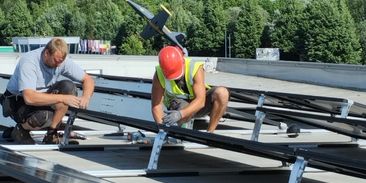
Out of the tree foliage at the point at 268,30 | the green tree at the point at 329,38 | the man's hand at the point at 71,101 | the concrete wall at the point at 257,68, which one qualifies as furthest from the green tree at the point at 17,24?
the man's hand at the point at 71,101

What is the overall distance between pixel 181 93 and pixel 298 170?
278 cm

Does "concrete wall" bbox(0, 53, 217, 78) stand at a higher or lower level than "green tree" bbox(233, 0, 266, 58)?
lower

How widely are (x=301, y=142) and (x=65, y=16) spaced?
8970cm

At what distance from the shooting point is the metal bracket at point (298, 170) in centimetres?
489

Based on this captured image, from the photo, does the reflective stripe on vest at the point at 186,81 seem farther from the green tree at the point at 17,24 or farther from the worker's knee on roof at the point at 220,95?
the green tree at the point at 17,24

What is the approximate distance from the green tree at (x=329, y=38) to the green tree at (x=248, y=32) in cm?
606

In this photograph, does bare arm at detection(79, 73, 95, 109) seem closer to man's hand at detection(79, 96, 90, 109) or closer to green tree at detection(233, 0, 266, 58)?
man's hand at detection(79, 96, 90, 109)

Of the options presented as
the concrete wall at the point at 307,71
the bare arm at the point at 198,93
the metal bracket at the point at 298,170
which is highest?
the concrete wall at the point at 307,71

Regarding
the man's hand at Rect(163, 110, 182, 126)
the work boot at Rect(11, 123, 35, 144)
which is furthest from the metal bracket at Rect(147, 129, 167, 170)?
the work boot at Rect(11, 123, 35, 144)

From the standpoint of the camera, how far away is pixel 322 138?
32.0ft

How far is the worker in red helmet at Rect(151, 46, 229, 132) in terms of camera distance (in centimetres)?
725

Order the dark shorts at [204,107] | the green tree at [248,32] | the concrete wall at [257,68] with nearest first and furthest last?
the dark shorts at [204,107] → the concrete wall at [257,68] → the green tree at [248,32]

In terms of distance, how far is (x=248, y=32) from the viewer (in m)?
64.2

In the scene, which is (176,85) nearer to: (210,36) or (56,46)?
(56,46)
